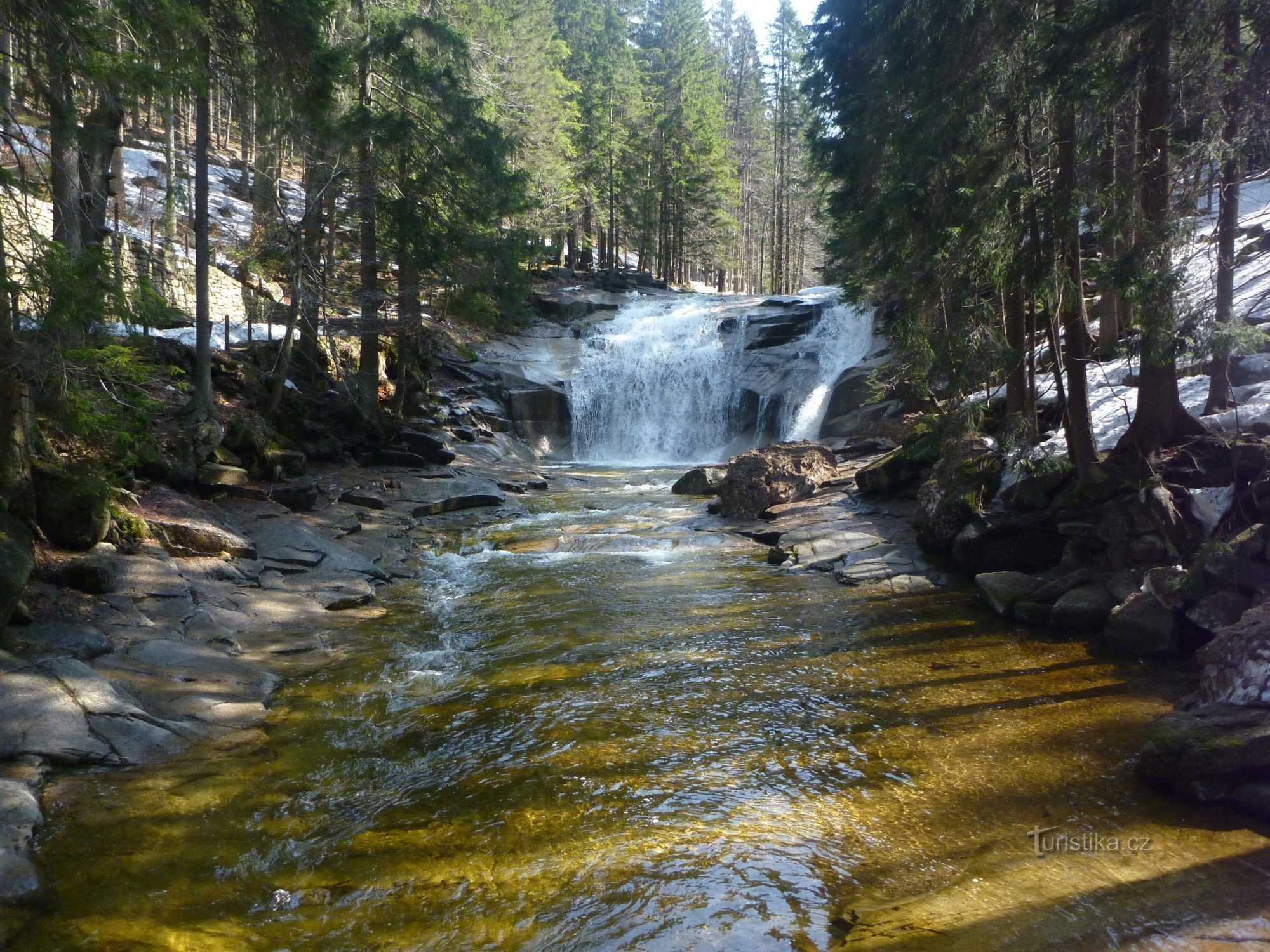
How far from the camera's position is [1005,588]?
9.23m

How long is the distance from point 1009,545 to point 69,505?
10968mm

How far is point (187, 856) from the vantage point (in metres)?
4.46

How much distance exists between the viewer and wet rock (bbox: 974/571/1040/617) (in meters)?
9.04

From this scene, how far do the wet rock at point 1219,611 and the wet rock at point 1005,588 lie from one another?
193cm

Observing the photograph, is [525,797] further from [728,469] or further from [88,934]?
[728,469]

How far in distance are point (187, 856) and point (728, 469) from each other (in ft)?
41.1

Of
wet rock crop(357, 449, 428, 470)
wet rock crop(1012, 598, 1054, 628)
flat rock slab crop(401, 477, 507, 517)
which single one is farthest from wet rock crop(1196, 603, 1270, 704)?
wet rock crop(357, 449, 428, 470)

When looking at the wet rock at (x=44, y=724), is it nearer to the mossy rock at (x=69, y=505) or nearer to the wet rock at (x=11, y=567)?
the wet rock at (x=11, y=567)

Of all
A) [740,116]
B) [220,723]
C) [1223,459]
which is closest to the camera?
[220,723]

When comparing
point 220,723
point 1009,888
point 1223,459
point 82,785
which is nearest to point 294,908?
point 82,785

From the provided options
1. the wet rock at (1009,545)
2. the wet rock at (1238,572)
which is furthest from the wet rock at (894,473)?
the wet rock at (1238,572)

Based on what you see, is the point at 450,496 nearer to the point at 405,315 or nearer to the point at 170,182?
the point at 405,315

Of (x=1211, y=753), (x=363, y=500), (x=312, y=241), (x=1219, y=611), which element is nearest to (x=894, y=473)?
(x=1219, y=611)

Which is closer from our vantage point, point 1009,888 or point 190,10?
point 1009,888
